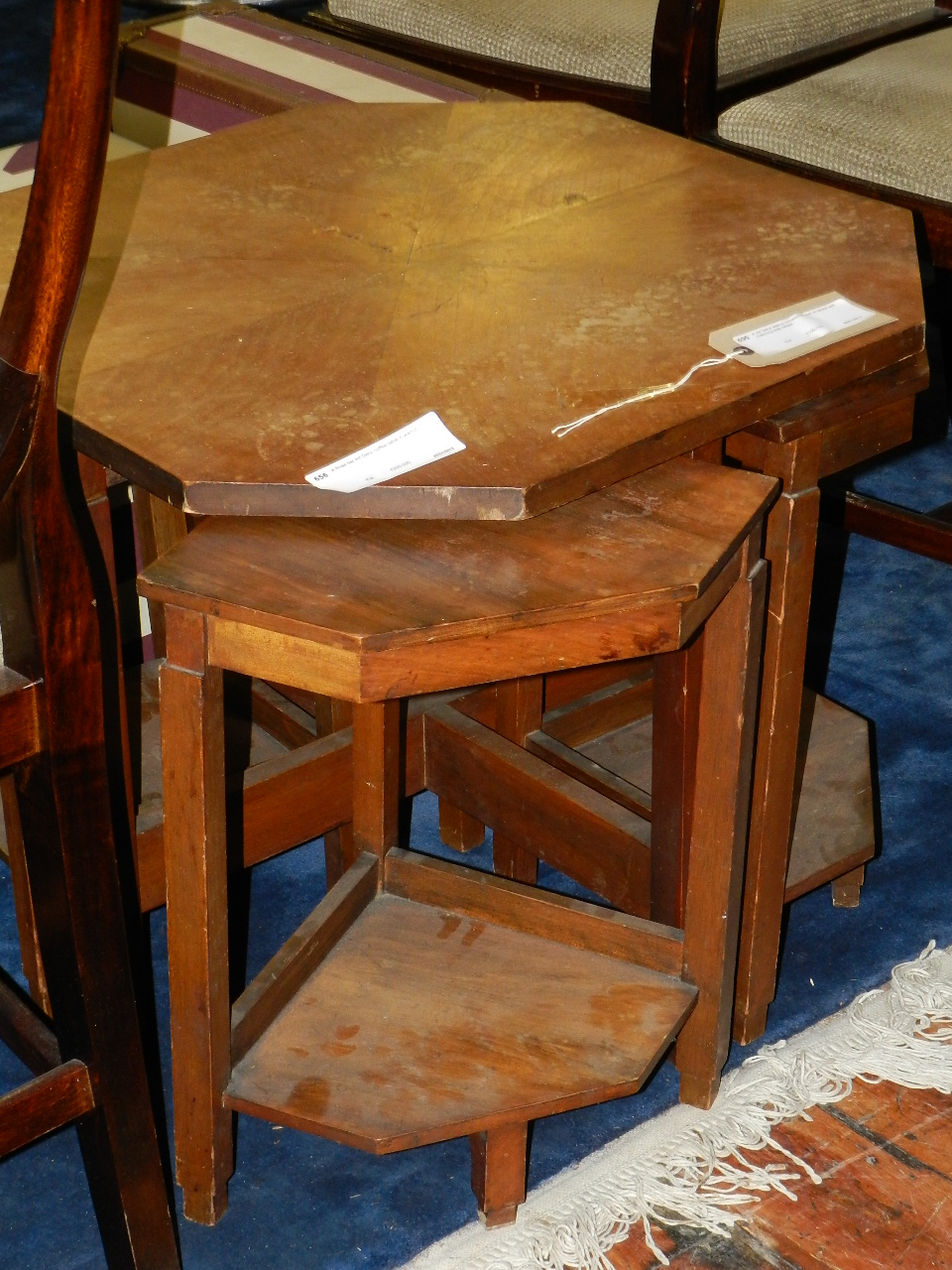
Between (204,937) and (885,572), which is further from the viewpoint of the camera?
(885,572)

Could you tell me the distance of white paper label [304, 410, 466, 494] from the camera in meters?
1.12

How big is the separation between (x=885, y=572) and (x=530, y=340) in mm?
1299

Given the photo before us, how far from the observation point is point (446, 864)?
1510mm

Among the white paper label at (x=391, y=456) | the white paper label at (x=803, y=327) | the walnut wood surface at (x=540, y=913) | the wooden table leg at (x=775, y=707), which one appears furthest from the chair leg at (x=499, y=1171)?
the white paper label at (x=803, y=327)

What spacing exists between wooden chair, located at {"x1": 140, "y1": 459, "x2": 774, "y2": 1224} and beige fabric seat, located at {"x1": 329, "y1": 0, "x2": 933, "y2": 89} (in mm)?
1088

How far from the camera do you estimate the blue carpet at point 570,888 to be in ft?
4.63

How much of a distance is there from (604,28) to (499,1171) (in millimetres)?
1661

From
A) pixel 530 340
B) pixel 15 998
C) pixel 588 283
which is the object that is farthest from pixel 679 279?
pixel 15 998

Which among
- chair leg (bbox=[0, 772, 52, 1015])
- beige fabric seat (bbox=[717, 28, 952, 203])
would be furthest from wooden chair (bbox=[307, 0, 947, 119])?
chair leg (bbox=[0, 772, 52, 1015])

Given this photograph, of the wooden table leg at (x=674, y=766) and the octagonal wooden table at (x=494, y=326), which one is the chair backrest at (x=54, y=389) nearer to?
the octagonal wooden table at (x=494, y=326)

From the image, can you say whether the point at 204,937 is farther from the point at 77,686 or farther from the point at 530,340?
the point at 530,340

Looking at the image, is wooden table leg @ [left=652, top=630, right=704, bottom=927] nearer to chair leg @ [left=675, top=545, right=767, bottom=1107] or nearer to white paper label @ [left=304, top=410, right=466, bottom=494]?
chair leg @ [left=675, top=545, right=767, bottom=1107]

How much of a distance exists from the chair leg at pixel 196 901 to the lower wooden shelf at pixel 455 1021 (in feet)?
0.14

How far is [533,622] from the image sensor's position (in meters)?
1.08
